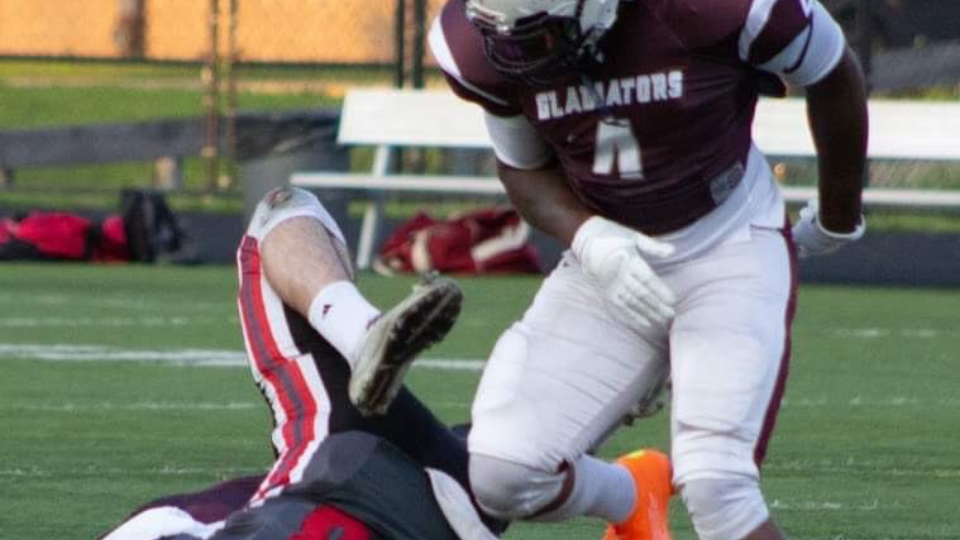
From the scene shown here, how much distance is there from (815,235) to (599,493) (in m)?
0.68

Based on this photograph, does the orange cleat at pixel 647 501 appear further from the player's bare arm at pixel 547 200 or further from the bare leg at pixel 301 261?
the bare leg at pixel 301 261

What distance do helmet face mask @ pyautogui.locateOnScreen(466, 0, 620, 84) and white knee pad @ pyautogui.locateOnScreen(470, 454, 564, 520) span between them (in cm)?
70

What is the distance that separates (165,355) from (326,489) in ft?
15.7

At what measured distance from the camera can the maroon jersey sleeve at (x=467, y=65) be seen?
188 inches

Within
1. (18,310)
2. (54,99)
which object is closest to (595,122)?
(18,310)

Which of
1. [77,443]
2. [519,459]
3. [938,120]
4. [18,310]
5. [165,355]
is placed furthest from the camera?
[938,120]

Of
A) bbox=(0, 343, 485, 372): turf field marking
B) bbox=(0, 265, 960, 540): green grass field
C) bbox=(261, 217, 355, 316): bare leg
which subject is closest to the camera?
bbox=(261, 217, 355, 316): bare leg

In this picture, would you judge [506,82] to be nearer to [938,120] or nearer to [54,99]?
[938,120]

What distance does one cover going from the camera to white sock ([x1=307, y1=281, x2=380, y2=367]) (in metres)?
4.62

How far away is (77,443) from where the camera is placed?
655cm

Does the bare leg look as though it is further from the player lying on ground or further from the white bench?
the white bench

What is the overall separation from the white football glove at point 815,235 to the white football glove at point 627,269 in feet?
1.53

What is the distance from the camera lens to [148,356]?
28.7 feet

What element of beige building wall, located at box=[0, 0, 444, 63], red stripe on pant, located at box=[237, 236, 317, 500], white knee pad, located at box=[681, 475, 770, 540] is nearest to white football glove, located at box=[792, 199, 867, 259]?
white knee pad, located at box=[681, 475, 770, 540]
